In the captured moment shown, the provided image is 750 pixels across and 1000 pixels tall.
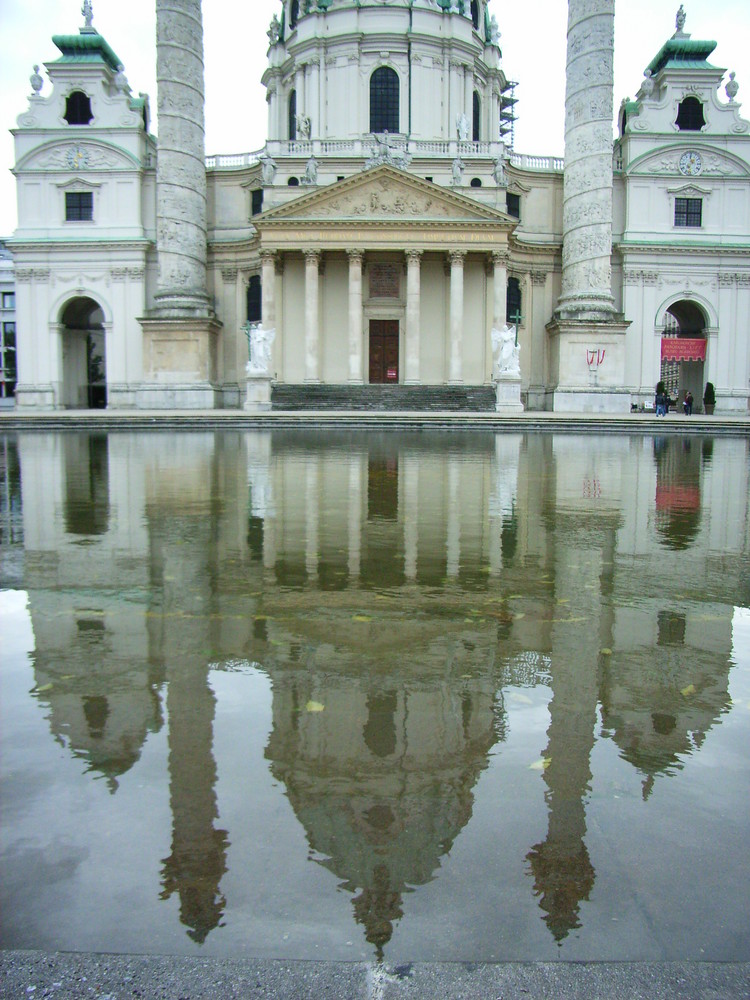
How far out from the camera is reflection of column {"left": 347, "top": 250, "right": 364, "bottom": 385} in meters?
44.5

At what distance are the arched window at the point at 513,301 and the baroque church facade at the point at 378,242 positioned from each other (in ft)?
0.45

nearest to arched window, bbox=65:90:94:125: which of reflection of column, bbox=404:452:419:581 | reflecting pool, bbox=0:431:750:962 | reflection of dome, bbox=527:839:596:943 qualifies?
reflection of column, bbox=404:452:419:581

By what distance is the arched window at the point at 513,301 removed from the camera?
1922 inches

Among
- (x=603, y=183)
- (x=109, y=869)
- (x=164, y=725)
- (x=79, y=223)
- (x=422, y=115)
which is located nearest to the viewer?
(x=109, y=869)

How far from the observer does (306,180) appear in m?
45.9

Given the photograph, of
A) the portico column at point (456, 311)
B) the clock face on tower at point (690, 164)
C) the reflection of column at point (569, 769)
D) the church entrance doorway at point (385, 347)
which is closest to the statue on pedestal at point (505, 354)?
the portico column at point (456, 311)

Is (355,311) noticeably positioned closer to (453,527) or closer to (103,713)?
→ (453,527)

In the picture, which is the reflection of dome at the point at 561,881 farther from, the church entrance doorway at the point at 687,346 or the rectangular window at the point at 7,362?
the rectangular window at the point at 7,362

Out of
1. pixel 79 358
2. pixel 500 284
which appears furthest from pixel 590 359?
pixel 79 358

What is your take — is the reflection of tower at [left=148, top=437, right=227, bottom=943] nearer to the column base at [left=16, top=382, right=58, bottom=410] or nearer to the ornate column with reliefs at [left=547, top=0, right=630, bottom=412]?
the ornate column with reliefs at [left=547, top=0, right=630, bottom=412]

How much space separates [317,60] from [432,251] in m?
17.6

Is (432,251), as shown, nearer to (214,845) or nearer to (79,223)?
(79,223)

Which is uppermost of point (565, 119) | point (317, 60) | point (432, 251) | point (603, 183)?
point (317, 60)

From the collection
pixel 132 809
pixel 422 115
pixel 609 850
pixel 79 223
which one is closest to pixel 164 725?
pixel 132 809
